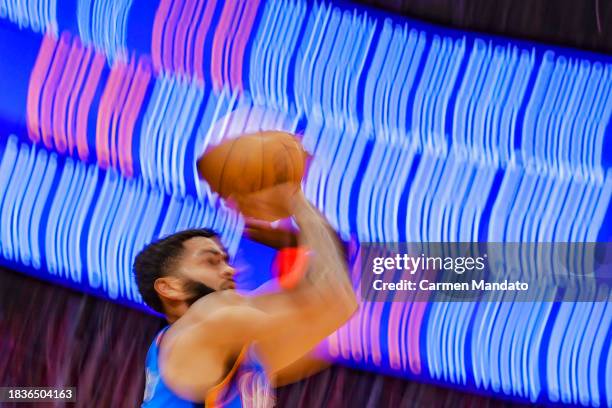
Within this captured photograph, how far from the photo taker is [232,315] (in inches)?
49.6

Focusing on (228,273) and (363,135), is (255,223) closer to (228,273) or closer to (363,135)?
(228,273)

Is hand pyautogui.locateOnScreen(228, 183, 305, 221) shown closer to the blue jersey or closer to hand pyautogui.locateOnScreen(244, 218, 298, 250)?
hand pyautogui.locateOnScreen(244, 218, 298, 250)

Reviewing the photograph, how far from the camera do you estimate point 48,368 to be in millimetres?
1379

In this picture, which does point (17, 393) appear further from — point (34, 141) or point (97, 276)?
point (34, 141)

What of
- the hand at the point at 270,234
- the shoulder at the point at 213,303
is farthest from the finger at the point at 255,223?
the shoulder at the point at 213,303

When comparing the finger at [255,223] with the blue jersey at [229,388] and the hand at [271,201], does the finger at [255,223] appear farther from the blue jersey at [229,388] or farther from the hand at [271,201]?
the blue jersey at [229,388]

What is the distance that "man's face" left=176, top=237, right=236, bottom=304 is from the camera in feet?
4.20

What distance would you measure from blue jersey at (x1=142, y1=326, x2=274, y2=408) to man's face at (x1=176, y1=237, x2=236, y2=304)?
0.35 feet

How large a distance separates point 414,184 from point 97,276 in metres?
0.58

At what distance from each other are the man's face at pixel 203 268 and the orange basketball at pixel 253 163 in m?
0.09

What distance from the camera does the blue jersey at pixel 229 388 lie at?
126cm

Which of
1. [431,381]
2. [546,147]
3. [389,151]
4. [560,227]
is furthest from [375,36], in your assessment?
[431,381]

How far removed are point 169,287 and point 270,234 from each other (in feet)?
0.63

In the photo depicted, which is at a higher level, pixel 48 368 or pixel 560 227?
pixel 560 227
